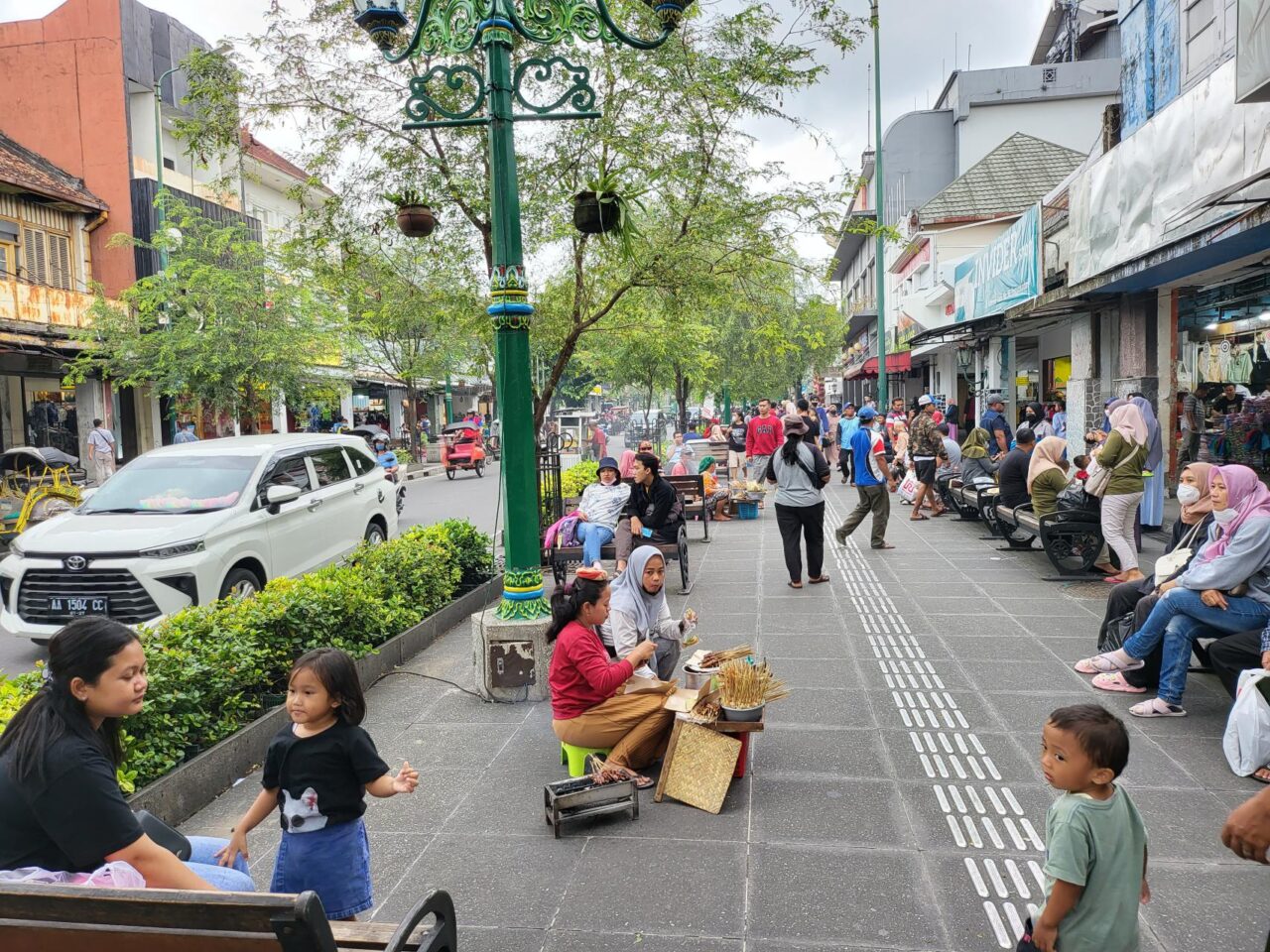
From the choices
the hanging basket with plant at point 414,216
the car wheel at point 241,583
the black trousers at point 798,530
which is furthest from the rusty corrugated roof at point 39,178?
the black trousers at point 798,530

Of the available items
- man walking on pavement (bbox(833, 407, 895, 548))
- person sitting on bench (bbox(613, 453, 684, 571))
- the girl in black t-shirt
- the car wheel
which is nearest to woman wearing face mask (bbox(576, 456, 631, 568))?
person sitting on bench (bbox(613, 453, 684, 571))

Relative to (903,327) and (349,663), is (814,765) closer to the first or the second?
(349,663)

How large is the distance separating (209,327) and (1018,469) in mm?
17354

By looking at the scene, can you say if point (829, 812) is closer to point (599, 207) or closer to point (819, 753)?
point (819, 753)

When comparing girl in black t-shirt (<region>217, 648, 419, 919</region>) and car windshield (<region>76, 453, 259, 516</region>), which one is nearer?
girl in black t-shirt (<region>217, 648, 419, 919</region>)

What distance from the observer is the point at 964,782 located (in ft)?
14.6

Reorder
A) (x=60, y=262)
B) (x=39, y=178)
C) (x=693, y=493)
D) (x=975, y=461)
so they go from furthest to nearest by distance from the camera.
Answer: (x=60, y=262)
(x=39, y=178)
(x=975, y=461)
(x=693, y=493)

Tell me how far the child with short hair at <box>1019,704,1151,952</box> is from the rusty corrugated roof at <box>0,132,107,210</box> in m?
Answer: 25.7

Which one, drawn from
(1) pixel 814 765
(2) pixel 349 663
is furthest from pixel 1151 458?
(2) pixel 349 663

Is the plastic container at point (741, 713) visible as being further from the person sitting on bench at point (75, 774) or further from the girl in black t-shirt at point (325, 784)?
the person sitting on bench at point (75, 774)

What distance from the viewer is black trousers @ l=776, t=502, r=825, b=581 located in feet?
29.8

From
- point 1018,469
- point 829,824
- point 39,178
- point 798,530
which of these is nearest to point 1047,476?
point 1018,469

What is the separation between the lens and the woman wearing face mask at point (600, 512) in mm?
8984

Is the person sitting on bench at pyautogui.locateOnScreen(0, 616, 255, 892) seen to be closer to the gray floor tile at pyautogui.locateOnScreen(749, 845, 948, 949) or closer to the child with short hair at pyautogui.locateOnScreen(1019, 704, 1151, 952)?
the gray floor tile at pyautogui.locateOnScreen(749, 845, 948, 949)
